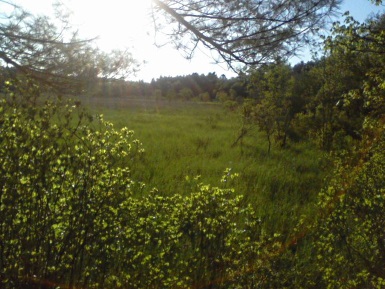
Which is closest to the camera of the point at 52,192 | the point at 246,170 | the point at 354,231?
the point at 52,192

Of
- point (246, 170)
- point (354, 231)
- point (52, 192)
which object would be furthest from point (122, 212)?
point (246, 170)

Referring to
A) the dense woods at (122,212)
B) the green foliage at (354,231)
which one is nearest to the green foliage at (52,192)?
the dense woods at (122,212)

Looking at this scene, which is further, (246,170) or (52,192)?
(246,170)

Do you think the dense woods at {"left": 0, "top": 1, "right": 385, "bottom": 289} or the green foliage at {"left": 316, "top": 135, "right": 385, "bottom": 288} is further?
the green foliage at {"left": 316, "top": 135, "right": 385, "bottom": 288}

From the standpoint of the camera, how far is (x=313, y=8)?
14.9 feet

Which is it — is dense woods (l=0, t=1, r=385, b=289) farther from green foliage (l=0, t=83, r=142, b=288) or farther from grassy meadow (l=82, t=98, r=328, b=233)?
grassy meadow (l=82, t=98, r=328, b=233)

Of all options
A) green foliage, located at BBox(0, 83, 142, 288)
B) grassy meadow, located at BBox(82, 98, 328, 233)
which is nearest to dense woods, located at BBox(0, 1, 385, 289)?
green foliage, located at BBox(0, 83, 142, 288)

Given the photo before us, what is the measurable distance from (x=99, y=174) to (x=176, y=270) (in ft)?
3.56

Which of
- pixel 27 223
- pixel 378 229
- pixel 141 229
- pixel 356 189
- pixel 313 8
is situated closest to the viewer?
pixel 27 223

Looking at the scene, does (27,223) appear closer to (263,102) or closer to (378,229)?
(378,229)

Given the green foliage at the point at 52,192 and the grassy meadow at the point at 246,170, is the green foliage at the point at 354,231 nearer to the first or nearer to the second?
the grassy meadow at the point at 246,170

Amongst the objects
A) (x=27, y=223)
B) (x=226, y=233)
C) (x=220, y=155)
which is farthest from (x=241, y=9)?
(x=220, y=155)

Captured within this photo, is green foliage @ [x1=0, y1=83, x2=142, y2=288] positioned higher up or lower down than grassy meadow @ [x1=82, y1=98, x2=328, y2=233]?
higher up

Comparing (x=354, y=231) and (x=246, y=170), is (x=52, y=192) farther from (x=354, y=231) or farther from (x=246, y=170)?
(x=246, y=170)
